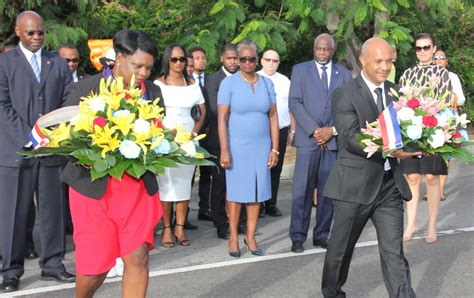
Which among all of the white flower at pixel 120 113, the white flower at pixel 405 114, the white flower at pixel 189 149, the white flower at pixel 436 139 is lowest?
the white flower at pixel 189 149

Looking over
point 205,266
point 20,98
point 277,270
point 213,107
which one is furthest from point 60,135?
point 213,107

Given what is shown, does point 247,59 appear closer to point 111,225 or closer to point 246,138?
point 246,138

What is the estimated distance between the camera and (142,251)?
478 cm

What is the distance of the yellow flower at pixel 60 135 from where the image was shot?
4.59 meters

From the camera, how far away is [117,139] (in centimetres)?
454

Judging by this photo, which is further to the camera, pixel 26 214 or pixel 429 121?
pixel 26 214

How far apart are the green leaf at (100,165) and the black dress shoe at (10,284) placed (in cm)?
256

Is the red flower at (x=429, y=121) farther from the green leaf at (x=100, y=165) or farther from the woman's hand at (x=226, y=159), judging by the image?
the woman's hand at (x=226, y=159)

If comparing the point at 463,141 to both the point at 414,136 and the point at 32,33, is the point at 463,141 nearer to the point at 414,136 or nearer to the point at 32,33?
the point at 414,136

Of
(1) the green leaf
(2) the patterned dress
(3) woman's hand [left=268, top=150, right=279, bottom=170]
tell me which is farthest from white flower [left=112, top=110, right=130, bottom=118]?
(2) the patterned dress

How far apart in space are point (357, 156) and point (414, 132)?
0.60 meters

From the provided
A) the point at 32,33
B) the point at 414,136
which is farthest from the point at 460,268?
the point at 32,33

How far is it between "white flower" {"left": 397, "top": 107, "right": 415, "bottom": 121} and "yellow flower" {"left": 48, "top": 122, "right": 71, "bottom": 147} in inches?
81.3

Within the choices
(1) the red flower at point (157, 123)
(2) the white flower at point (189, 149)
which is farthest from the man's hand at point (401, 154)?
(1) the red flower at point (157, 123)
